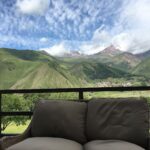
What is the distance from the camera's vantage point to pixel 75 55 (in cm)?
661

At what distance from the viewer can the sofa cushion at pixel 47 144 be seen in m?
2.03

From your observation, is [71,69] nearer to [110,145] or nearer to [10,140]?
[10,140]

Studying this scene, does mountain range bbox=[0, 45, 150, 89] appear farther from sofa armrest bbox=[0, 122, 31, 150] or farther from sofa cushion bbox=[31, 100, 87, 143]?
sofa armrest bbox=[0, 122, 31, 150]

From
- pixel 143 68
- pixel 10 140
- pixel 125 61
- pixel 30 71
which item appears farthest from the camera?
pixel 125 61

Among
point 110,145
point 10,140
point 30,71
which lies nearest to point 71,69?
point 30,71

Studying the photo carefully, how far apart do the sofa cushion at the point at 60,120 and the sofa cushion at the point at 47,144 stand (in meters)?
0.12

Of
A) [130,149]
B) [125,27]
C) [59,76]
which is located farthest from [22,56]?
[130,149]

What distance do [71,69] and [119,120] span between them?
12.2 ft

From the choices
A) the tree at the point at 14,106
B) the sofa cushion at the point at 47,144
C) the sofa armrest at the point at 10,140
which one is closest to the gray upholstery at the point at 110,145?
the sofa cushion at the point at 47,144

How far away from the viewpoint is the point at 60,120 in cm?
246

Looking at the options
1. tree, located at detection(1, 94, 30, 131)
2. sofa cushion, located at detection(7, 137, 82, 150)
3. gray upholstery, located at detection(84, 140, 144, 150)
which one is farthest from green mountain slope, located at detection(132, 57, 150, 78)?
sofa cushion, located at detection(7, 137, 82, 150)

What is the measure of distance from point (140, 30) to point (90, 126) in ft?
13.7

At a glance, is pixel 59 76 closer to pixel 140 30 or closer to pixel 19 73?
pixel 19 73

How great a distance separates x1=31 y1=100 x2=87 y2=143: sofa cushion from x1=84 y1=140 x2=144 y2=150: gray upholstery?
8.3 inches
